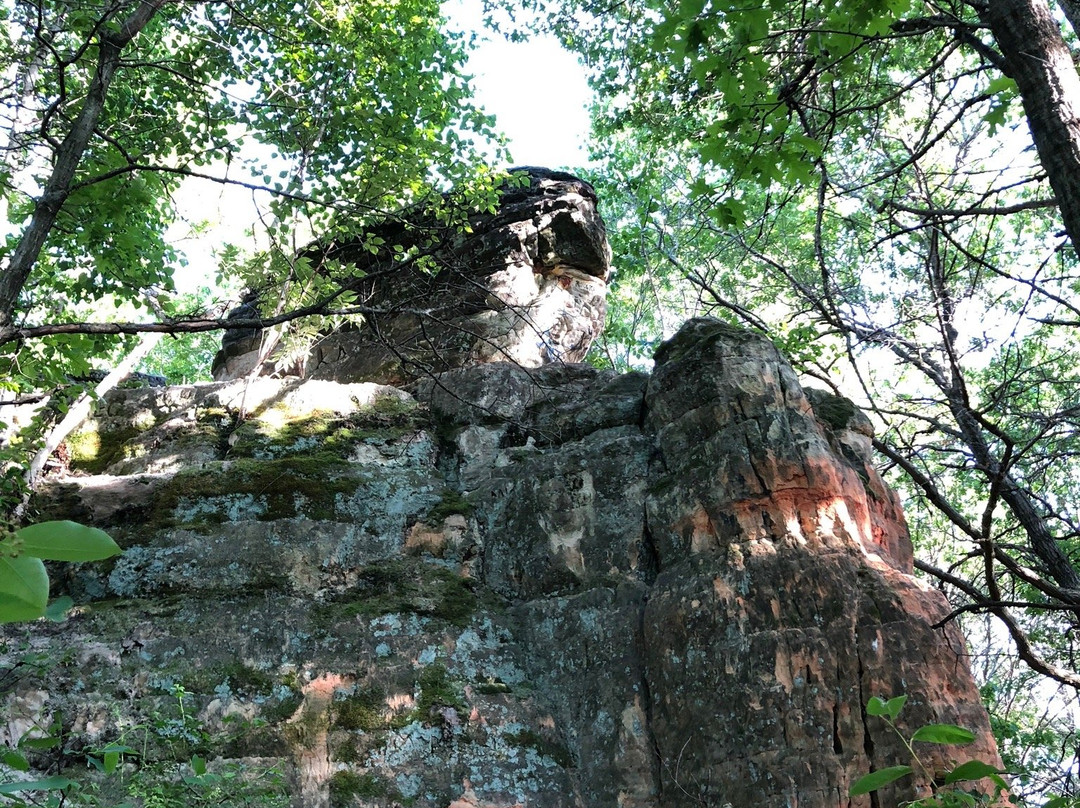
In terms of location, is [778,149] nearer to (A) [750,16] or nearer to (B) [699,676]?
(A) [750,16]

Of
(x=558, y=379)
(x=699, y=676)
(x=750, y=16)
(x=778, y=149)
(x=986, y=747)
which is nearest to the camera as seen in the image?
(x=750, y=16)

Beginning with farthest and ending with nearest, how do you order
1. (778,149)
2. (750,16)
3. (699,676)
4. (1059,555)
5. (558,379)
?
(558,379) → (1059,555) → (699,676) → (778,149) → (750,16)

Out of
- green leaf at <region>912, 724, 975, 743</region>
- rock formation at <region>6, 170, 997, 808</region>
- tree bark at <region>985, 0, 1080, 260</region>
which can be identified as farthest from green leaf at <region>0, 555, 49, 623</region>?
rock formation at <region>6, 170, 997, 808</region>

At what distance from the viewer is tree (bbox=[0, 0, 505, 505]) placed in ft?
16.1

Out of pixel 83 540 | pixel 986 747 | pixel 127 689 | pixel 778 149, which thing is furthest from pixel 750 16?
pixel 127 689

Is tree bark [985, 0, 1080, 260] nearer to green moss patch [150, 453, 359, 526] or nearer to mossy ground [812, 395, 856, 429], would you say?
mossy ground [812, 395, 856, 429]

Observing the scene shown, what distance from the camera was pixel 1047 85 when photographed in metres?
3.56

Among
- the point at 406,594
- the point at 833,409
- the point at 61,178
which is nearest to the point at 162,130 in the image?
the point at 61,178

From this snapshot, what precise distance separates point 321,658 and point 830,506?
3769mm

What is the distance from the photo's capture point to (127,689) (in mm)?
5445

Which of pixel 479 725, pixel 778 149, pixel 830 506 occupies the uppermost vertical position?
pixel 778 149

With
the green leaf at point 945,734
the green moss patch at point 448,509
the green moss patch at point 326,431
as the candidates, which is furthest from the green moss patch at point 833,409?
the green leaf at point 945,734

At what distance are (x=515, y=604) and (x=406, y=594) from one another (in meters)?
0.86

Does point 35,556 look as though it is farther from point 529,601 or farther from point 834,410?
point 834,410
